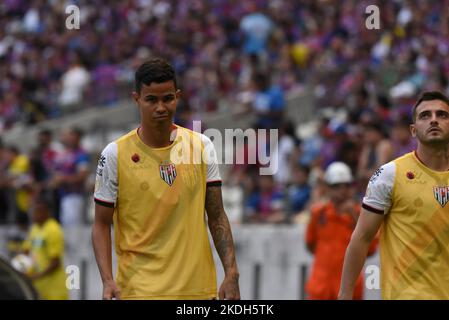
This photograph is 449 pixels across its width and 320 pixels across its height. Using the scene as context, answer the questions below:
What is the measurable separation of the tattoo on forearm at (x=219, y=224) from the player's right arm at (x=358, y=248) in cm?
75

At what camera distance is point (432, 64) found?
19.3 meters

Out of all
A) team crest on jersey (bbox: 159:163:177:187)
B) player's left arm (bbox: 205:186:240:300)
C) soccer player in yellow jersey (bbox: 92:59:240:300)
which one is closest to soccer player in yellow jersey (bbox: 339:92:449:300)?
player's left arm (bbox: 205:186:240:300)

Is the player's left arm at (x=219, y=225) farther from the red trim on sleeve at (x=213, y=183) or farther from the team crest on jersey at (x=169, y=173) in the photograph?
the team crest on jersey at (x=169, y=173)

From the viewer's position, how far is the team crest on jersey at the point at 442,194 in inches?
342

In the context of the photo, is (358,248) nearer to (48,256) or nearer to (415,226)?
(415,226)

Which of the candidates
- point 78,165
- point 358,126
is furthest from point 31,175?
point 358,126

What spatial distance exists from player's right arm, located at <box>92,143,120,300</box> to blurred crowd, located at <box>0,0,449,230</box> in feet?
18.7

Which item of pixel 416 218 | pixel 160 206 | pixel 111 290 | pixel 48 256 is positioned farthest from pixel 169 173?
pixel 48 256

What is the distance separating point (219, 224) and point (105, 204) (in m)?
0.74

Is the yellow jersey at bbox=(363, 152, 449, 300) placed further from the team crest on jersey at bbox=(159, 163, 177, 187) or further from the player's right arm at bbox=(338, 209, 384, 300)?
the team crest on jersey at bbox=(159, 163, 177, 187)

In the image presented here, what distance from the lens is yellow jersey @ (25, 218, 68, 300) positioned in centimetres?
1570

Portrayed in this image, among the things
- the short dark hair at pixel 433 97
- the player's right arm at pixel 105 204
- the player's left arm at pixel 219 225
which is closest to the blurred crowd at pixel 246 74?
the player's left arm at pixel 219 225
